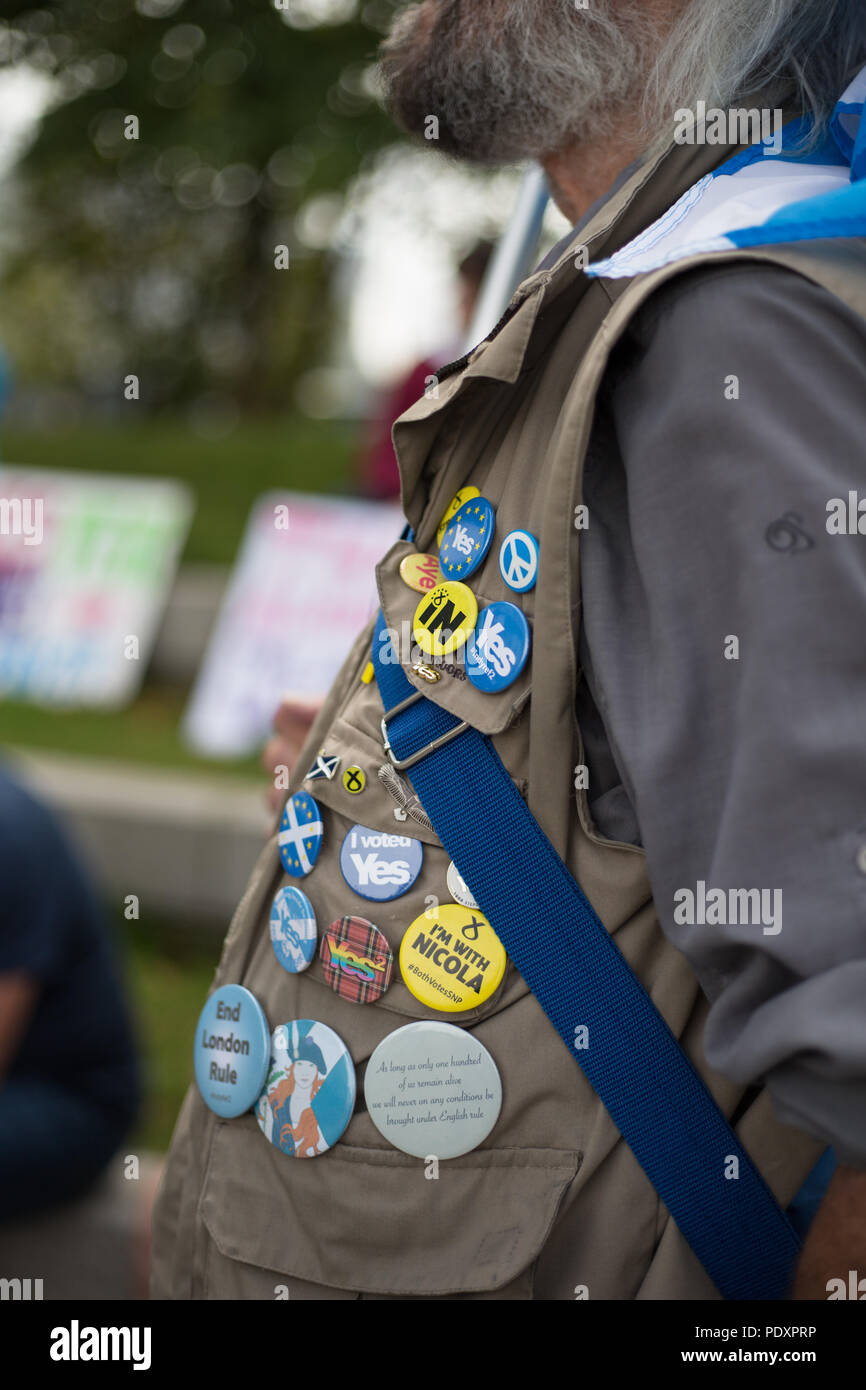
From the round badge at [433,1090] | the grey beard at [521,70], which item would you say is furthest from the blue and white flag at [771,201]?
the round badge at [433,1090]

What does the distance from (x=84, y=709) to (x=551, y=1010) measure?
5.12 m

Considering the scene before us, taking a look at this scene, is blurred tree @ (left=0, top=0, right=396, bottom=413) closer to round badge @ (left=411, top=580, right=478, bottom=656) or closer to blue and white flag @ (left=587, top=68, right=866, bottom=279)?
blue and white flag @ (left=587, top=68, right=866, bottom=279)

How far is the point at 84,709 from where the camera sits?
5.91m

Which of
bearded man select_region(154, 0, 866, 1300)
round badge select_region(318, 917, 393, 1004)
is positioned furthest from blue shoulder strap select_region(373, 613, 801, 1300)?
round badge select_region(318, 917, 393, 1004)

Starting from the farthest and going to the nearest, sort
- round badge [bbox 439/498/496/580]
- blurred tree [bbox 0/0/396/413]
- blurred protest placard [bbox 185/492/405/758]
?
1. blurred tree [bbox 0/0/396/413]
2. blurred protest placard [bbox 185/492/405/758]
3. round badge [bbox 439/498/496/580]

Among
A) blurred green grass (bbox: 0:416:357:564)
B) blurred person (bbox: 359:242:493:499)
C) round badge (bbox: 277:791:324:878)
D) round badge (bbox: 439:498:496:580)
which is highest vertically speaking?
blurred green grass (bbox: 0:416:357:564)

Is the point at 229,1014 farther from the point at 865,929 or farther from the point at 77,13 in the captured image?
the point at 77,13

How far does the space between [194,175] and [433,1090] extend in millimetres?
10209

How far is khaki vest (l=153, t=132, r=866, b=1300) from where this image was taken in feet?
3.54

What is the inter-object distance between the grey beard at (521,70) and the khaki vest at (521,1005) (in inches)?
7.1

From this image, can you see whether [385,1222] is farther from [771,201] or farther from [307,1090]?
[771,201]

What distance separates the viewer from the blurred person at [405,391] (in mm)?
4949

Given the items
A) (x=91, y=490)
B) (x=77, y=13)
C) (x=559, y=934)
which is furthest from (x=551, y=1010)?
(x=77, y=13)

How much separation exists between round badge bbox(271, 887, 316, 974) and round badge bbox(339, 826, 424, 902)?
0.06m
